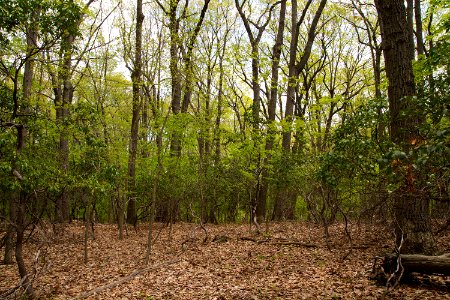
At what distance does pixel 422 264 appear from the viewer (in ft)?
18.5

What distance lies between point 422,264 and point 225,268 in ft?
14.1

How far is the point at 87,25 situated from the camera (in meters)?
17.1

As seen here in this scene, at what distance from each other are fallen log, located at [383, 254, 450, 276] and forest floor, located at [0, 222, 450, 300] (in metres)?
0.30

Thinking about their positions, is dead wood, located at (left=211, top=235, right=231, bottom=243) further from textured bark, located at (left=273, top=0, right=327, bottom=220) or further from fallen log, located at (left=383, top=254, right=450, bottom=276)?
fallen log, located at (left=383, top=254, right=450, bottom=276)

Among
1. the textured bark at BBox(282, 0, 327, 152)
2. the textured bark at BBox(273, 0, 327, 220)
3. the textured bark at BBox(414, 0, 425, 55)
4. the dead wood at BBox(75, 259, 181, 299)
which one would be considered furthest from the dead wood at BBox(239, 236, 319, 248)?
the textured bark at BBox(414, 0, 425, 55)

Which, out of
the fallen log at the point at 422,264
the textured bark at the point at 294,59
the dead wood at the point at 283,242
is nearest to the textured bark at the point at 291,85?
the textured bark at the point at 294,59

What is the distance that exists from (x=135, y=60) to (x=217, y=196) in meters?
8.71

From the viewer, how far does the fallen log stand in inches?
216

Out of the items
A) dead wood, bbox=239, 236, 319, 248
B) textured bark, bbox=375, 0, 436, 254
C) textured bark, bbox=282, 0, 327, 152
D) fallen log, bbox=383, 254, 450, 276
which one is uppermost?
textured bark, bbox=282, 0, 327, 152

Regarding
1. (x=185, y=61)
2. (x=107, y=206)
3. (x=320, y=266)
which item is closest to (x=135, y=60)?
(x=185, y=61)

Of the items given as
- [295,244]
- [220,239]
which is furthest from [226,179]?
[295,244]

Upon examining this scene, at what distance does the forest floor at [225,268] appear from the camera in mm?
6184

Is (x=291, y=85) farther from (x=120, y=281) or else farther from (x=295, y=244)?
(x=120, y=281)

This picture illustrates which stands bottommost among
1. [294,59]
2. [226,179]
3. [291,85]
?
[226,179]
